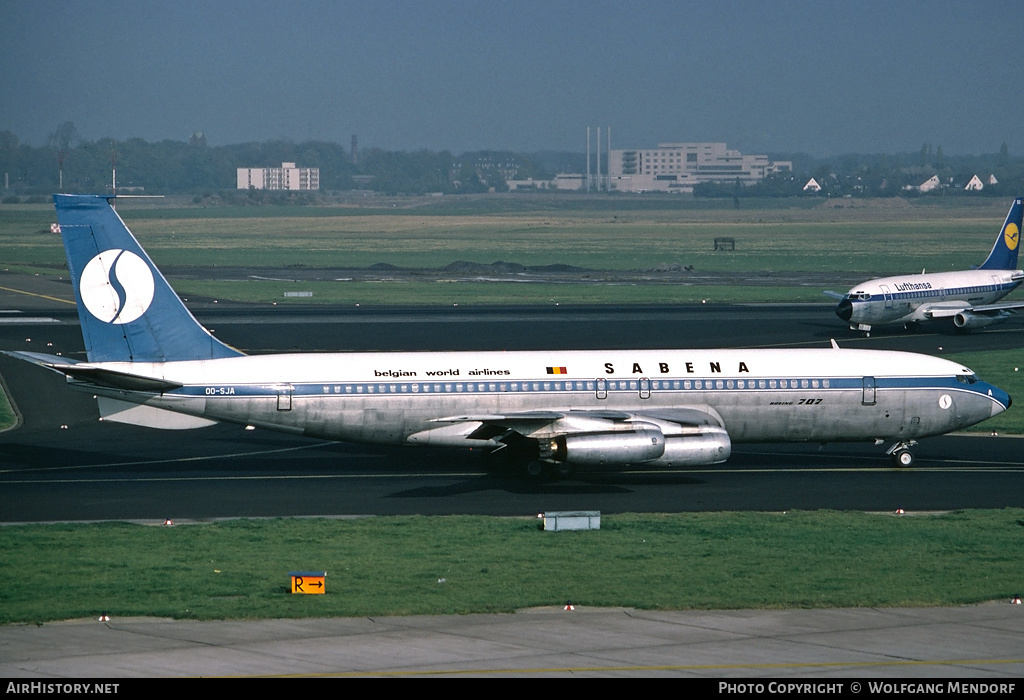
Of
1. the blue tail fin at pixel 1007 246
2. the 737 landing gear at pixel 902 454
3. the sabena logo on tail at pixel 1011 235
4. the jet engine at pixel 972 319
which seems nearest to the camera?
the 737 landing gear at pixel 902 454

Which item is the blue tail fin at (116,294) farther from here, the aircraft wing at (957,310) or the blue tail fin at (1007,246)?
the blue tail fin at (1007,246)

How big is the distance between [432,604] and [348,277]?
338 ft

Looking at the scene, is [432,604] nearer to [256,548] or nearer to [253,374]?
[256,548]

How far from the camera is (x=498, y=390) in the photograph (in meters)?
41.5

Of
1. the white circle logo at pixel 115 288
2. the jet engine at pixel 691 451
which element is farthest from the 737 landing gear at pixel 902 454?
the white circle logo at pixel 115 288

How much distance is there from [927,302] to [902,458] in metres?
42.9

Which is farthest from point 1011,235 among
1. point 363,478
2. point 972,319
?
point 363,478

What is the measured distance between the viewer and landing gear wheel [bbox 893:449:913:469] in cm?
4353

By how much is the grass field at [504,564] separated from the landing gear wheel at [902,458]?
7.64 metres

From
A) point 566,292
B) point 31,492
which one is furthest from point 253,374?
point 566,292

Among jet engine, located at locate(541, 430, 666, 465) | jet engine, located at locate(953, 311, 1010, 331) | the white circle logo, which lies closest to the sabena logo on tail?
jet engine, located at locate(953, 311, 1010, 331)

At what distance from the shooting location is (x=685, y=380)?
42.1 metres

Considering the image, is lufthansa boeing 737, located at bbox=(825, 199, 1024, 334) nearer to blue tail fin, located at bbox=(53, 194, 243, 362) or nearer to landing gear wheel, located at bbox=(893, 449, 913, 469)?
landing gear wheel, located at bbox=(893, 449, 913, 469)

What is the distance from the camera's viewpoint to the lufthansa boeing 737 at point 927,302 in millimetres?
81688
